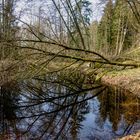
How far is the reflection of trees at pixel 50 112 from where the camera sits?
10.0m

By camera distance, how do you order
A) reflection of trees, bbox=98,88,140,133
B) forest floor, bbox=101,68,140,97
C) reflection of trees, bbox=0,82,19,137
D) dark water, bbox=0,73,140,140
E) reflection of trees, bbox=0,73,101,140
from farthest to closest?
1. forest floor, bbox=101,68,140,97
2. reflection of trees, bbox=98,88,140,133
3. reflection of trees, bbox=0,82,19,137
4. reflection of trees, bbox=0,73,101,140
5. dark water, bbox=0,73,140,140

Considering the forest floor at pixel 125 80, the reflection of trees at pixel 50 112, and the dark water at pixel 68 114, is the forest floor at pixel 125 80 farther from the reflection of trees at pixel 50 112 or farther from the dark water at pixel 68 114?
the reflection of trees at pixel 50 112

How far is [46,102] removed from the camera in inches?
585

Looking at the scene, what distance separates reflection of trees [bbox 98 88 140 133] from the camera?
11306mm

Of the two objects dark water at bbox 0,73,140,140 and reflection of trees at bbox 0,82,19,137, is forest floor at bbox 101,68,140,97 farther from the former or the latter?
reflection of trees at bbox 0,82,19,137

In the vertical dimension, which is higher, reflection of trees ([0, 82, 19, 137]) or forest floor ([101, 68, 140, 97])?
forest floor ([101, 68, 140, 97])

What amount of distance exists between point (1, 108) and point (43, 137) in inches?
183

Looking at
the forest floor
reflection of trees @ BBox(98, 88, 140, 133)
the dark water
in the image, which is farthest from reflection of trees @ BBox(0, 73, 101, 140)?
the forest floor

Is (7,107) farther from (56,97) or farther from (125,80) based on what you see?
(125,80)

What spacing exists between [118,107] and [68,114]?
2.37 metres

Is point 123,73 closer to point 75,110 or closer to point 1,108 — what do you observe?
point 75,110

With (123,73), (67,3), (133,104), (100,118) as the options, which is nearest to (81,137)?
(100,118)

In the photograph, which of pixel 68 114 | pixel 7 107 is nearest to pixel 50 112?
pixel 68 114

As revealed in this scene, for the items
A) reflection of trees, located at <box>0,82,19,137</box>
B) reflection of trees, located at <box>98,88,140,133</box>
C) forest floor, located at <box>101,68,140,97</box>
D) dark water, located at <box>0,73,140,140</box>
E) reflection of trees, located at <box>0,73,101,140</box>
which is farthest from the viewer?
forest floor, located at <box>101,68,140,97</box>
